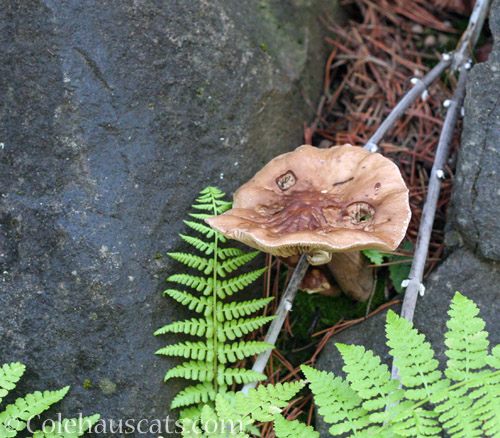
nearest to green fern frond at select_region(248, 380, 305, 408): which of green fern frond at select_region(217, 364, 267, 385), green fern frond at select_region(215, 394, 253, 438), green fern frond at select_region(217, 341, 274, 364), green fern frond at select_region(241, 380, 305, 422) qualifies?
green fern frond at select_region(241, 380, 305, 422)

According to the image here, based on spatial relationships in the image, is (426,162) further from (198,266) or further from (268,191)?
(198,266)

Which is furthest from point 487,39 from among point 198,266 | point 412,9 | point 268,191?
point 198,266

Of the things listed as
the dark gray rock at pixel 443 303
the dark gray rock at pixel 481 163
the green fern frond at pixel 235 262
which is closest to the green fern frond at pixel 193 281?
the green fern frond at pixel 235 262

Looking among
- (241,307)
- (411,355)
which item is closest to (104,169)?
(241,307)

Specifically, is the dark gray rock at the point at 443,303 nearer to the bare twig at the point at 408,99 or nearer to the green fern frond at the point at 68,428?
the bare twig at the point at 408,99

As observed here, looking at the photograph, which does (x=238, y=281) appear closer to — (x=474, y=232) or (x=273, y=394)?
(x=273, y=394)

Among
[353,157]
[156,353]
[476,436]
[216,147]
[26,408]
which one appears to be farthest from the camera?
[216,147]

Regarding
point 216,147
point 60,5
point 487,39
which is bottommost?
point 216,147
